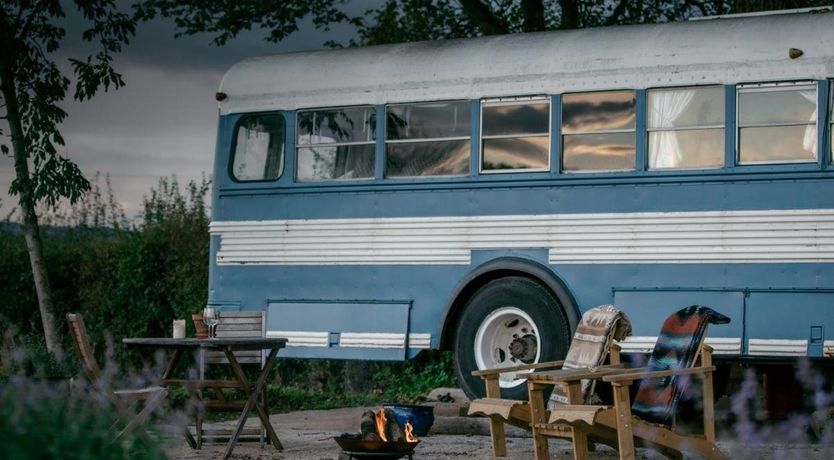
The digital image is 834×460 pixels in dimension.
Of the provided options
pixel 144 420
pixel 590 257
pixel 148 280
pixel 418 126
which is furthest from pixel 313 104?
pixel 144 420

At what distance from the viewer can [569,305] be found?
35.0 ft

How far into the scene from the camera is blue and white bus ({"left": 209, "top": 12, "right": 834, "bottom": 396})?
33.1 ft

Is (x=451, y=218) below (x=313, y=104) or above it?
below

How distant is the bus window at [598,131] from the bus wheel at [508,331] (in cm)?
A: 103

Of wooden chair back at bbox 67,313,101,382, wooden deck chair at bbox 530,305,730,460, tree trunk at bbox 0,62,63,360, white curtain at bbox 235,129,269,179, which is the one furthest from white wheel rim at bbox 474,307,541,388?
tree trunk at bbox 0,62,63,360

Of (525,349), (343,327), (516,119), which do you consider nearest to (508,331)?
(525,349)

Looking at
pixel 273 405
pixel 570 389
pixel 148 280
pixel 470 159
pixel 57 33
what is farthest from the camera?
pixel 148 280

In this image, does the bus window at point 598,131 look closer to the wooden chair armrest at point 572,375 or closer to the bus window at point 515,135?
the bus window at point 515,135

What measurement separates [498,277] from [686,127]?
6.23 ft

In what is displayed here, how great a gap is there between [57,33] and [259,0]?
3.29m

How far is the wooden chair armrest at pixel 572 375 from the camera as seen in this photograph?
7.75 m

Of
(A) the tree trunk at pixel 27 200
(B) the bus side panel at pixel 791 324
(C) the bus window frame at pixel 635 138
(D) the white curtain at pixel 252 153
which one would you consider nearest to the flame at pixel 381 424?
(B) the bus side panel at pixel 791 324

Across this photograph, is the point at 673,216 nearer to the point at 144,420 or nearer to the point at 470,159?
the point at 470,159

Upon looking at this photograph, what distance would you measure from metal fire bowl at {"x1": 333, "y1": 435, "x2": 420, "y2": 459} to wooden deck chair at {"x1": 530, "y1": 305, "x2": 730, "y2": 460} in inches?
33.2
